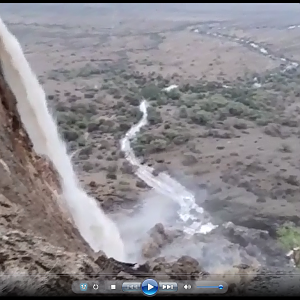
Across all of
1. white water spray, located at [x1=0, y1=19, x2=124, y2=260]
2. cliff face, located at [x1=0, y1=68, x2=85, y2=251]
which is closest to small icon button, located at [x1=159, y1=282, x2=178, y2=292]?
white water spray, located at [x1=0, y1=19, x2=124, y2=260]

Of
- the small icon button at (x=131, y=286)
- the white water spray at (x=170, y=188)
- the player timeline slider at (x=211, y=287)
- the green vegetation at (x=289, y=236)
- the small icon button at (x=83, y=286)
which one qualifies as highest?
the white water spray at (x=170, y=188)

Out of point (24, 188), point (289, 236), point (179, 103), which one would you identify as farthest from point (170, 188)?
point (24, 188)

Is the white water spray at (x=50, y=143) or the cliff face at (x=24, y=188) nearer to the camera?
the cliff face at (x=24, y=188)

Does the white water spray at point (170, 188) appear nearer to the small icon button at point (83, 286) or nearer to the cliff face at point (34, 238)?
the cliff face at point (34, 238)

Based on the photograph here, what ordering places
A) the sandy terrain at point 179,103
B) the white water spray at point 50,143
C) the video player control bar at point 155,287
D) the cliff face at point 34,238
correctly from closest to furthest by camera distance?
the cliff face at point 34,238
the video player control bar at point 155,287
the white water spray at point 50,143
the sandy terrain at point 179,103

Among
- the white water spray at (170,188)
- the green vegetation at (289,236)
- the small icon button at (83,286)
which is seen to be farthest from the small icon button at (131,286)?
the green vegetation at (289,236)

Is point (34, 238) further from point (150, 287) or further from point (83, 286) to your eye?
point (150, 287)

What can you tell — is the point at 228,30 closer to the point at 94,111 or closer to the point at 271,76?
the point at 271,76
